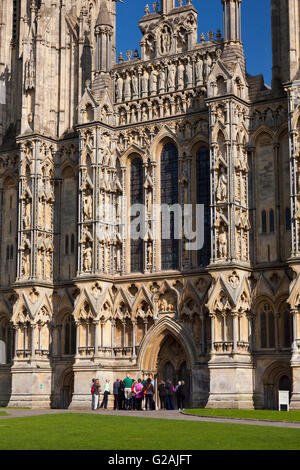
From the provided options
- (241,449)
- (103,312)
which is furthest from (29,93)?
(241,449)

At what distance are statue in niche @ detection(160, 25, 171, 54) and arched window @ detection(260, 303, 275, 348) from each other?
15691 mm

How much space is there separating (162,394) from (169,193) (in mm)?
10946

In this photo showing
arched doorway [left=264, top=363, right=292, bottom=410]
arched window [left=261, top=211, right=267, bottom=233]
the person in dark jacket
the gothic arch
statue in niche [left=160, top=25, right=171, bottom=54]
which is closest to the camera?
arched doorway [left=264, top=363, right=292, bottom=410]

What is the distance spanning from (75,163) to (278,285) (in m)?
14.9

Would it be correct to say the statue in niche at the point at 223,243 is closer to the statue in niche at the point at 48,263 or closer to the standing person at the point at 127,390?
the standing person at the point at 127,390

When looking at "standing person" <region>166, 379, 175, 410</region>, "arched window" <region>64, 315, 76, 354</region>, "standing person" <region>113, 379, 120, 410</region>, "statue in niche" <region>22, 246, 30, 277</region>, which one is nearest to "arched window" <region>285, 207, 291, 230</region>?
"standing person" <region>166, 379, 175, 410</region>

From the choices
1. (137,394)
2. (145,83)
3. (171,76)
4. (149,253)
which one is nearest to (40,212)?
(149,253)

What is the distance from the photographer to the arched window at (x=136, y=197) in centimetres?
4419

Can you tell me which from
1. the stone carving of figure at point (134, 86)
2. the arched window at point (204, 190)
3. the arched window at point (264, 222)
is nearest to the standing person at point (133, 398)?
the arched window at point (204, 190)

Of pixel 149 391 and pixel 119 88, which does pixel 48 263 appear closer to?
pixel 119 88

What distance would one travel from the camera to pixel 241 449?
18.5 meters

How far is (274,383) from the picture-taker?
3866 cm

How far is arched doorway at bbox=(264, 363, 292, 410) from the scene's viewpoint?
126 feet

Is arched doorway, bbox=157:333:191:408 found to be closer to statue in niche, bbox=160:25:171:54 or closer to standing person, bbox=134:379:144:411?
standing person, bbox=134:379:144:411
